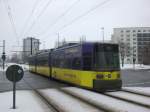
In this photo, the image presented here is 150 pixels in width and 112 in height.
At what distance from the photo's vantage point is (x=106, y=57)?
20.0m

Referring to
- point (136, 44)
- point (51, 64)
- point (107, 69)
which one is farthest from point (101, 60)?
point (136, 44)

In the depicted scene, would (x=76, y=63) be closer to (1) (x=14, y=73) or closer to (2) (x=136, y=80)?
(1) (x=14, y=73)

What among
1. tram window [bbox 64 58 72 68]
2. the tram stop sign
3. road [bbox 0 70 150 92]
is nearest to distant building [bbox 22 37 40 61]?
road [bbox 0 70 150 92]

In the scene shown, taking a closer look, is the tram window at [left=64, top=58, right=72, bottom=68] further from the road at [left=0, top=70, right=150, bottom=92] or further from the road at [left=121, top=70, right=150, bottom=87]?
the road at [left=121, top=70, right=150, bottom=87]

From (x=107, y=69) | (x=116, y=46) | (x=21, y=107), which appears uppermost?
(x=116, y=46)

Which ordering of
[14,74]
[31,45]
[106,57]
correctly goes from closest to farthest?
[14,74] → [106,57] → [31,45]

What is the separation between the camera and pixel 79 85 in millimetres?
21375

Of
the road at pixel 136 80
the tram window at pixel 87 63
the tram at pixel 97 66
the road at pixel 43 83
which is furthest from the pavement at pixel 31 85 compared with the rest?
the road at pixel 136 80

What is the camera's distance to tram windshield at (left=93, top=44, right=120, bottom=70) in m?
19.8

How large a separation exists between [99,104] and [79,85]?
751 cm

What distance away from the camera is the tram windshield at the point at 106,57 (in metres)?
19.8

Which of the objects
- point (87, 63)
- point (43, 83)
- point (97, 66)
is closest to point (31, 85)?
point (43, 83)

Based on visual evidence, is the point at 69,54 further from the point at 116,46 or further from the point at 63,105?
the point at 63,105

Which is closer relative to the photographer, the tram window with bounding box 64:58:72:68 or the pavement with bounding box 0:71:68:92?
the tram window with bounding box 64:58:72:68
